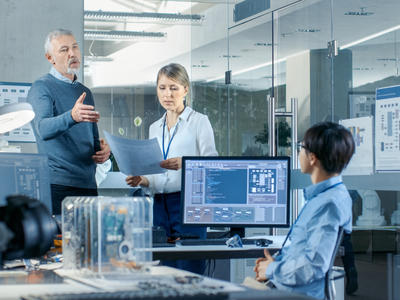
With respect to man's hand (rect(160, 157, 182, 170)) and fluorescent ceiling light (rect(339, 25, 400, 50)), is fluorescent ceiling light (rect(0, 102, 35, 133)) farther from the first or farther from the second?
fluorescent ceiling light (rect(339, 25, 400, 50))

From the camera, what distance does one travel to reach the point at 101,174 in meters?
4.54

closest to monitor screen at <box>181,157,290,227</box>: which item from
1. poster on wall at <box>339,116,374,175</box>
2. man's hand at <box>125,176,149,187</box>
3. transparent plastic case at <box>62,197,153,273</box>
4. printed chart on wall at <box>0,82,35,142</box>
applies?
man's hand at <box>125,176,149,187</box>

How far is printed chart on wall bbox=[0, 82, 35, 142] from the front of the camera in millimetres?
4891

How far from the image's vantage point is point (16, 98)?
490 cm

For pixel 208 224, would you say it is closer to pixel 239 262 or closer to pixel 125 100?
pixel 239 262

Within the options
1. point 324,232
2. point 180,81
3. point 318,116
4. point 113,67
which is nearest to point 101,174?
point 180,81

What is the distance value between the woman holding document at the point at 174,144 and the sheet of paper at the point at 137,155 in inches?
4.1

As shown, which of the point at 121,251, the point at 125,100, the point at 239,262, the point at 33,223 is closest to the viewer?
the point at 33,223

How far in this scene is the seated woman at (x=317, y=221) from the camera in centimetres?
256

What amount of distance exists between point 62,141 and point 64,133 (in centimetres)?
5

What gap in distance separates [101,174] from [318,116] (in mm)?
1501

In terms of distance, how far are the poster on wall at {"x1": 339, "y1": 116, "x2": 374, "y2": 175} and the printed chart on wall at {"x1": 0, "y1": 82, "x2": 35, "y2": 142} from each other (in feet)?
7.37

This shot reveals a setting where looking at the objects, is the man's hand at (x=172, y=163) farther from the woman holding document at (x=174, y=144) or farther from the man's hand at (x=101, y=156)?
the man's hand at (x=101, y=156)

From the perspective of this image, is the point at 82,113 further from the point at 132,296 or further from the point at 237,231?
the point at 132,296
